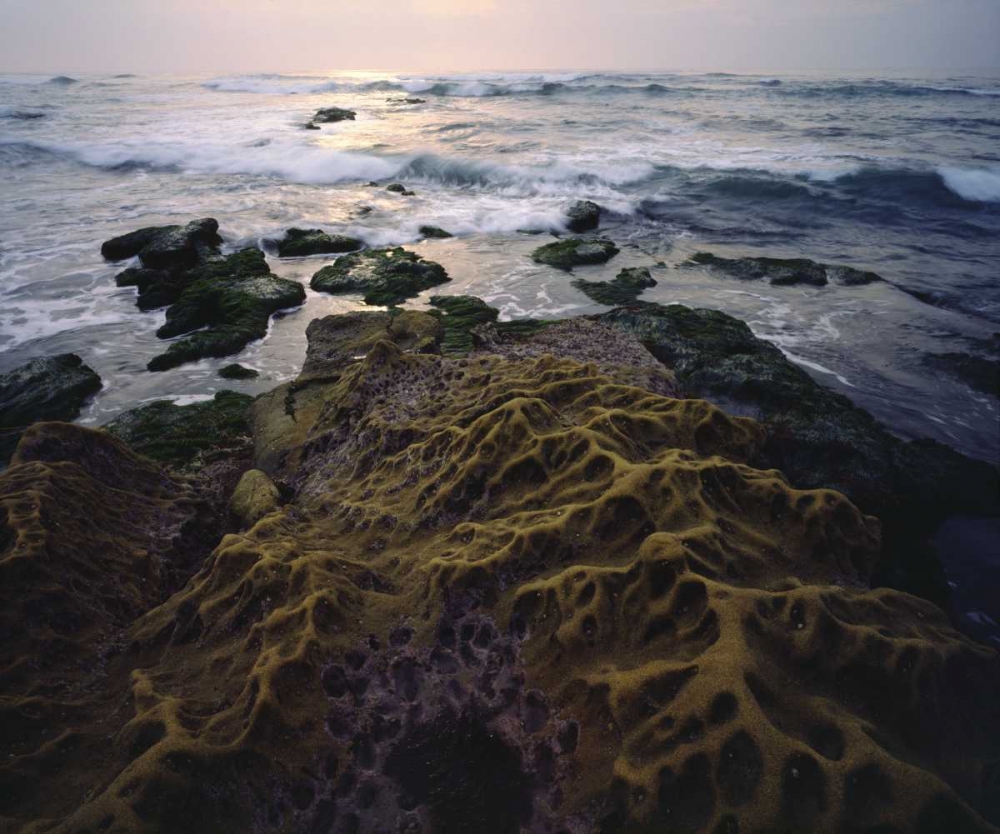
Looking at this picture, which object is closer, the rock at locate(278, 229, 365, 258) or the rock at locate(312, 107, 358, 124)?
the rock at locate(278, 229, 365, 258)

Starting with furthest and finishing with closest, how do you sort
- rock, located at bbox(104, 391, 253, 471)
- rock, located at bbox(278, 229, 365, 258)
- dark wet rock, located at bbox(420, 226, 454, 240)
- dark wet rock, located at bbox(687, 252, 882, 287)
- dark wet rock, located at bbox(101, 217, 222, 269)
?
dark wet rock, located at bbox(420, 226, 454, 240)
rock, located at bbox(278, 229, 365, 258)
dark wet rock, located at bbox(101, 217, 222, 269)
dark wet rock, located at bbox(687, 252, 882, 287)
rock, located at bbox(104, 391, 253, 471)

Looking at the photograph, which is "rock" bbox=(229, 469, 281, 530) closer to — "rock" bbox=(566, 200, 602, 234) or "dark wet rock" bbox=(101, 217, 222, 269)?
"dark wet rock" bbox=(101, 217, 222, 269)

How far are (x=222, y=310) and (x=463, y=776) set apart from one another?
10.5 metres

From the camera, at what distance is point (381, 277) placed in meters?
12.8

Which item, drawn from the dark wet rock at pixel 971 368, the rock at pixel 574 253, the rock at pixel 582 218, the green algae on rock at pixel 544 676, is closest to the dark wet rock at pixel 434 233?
the rock at pixel 574 253

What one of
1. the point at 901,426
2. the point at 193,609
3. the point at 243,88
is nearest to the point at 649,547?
the point at 193,609

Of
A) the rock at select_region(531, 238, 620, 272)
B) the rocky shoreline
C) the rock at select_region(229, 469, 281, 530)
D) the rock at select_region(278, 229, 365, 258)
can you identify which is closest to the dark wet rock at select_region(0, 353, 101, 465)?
the rocky shoreline

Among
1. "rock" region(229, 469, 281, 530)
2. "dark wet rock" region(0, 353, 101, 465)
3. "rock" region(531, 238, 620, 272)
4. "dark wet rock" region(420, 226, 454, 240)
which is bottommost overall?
"dark wet rock" region(420, 226, 454, 240)

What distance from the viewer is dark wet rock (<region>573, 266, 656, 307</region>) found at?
12.0 meters

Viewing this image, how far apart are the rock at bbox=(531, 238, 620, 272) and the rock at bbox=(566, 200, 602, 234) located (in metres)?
2.71

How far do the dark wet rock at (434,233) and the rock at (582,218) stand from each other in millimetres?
3619

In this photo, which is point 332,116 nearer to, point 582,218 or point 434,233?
point 434,233

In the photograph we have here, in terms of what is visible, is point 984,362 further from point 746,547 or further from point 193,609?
point 193,609

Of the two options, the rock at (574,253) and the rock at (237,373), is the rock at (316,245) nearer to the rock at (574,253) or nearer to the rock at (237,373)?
the rock at (574,253)
